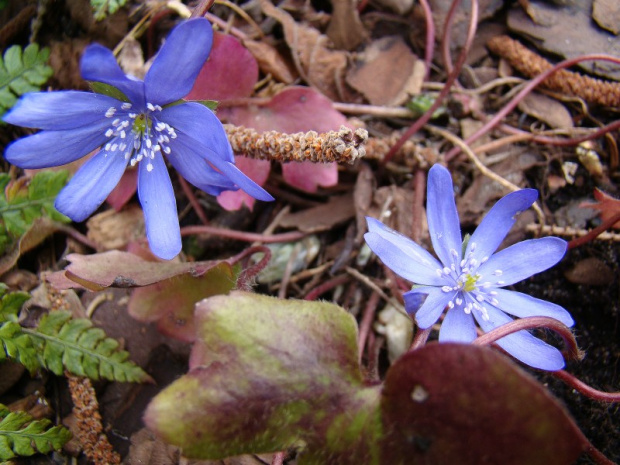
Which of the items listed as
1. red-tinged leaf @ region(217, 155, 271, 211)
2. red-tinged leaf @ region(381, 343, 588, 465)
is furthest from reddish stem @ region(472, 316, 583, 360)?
red-tinged leaf @ region(217, 155, 271, 211)

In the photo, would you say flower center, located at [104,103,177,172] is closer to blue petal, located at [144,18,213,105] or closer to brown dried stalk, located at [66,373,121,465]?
blue petal, located at [144,18,213,105]

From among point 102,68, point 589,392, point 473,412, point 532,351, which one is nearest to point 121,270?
point 102,68

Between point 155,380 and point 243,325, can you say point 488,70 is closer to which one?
point 243,325

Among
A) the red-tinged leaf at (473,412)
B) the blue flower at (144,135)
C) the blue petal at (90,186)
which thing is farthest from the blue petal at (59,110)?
the red-tinged leaf at (473,412)

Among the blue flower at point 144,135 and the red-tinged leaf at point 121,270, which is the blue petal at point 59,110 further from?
the red-tinged leaf at point 121,270

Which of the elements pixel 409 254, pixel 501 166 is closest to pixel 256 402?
pixel 409 254

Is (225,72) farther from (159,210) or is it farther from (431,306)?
(431,306)
